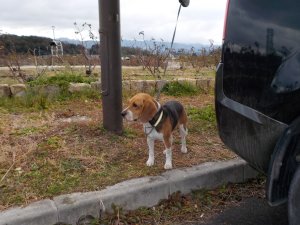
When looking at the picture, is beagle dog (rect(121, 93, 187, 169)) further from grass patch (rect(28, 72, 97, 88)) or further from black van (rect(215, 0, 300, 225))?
grass patch (rect(28, 72, 97, 88))

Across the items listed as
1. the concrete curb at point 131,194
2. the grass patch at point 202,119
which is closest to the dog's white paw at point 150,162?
the concrete curb at point 131,194

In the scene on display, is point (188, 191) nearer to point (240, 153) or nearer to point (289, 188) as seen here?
point (240, 153)

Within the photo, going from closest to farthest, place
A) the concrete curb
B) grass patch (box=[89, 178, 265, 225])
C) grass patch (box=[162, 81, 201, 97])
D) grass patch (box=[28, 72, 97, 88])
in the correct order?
the concrete curb
grass patch (box=[89, 178, 265, 225])
grass patch (box=[28, 72, 97, 88])
grass patch (box=[162, 81, 201, 97])

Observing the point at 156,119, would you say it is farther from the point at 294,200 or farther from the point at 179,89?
the point at 179,89

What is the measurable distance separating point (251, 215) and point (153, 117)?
1.25 meters

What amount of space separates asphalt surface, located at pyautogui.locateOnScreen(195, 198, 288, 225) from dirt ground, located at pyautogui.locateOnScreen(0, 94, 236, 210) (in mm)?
709

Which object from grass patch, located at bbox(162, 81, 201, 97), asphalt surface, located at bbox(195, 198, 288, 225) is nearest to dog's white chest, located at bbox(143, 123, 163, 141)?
asphalt surface, located at bbox(195, 198, 288, 225)

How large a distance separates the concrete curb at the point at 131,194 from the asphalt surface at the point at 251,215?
40cm

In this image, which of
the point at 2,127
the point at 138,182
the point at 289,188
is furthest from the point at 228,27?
the point at 2,127

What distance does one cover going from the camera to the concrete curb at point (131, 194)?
9.90ft

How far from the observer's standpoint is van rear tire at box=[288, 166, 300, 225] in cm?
247

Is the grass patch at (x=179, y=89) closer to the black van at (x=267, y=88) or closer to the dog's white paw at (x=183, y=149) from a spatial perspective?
the dog's white paw at (x=183, y=149)

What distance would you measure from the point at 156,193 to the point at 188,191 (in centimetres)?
36

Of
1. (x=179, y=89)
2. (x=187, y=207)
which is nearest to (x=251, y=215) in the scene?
(x=187, y=207)
